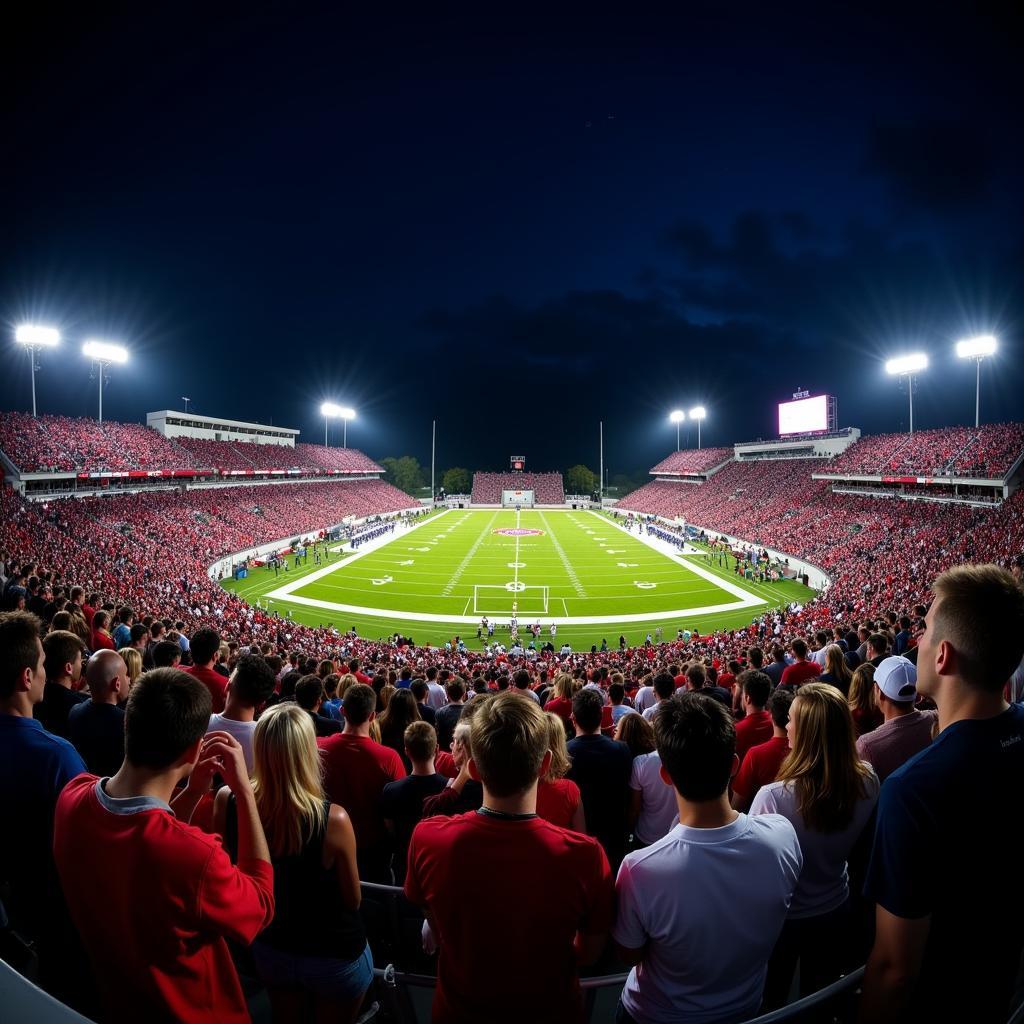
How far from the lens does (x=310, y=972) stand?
2.84 m

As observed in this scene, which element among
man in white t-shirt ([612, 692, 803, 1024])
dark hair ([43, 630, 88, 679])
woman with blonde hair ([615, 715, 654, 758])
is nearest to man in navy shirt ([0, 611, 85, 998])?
dark hair ([43, 630, 88, 679])

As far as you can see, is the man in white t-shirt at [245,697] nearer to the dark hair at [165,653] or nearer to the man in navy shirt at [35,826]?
the man in navy shirt at [35,826]

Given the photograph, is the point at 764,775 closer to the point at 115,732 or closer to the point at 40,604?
the point at 115,732

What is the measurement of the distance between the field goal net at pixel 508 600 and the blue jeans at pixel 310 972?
27.7 meters

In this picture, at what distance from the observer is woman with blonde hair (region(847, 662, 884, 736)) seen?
19.8ft

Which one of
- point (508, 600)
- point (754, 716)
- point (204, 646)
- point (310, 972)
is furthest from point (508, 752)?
point (508, 600)

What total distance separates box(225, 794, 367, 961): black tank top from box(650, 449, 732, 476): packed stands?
311ft

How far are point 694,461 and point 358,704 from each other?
10377 cm

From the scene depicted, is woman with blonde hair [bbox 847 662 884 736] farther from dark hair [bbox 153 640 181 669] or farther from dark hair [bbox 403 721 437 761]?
dark hair [bbox 153 640 181 669]

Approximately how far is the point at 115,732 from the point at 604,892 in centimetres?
403

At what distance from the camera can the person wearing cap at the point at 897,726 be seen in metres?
4.27

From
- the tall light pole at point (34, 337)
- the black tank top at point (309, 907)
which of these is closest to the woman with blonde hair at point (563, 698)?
the black tank top at point (309, 907)

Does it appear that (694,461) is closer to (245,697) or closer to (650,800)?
(650,800)

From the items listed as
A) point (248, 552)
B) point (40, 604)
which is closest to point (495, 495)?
point (248, 552)
